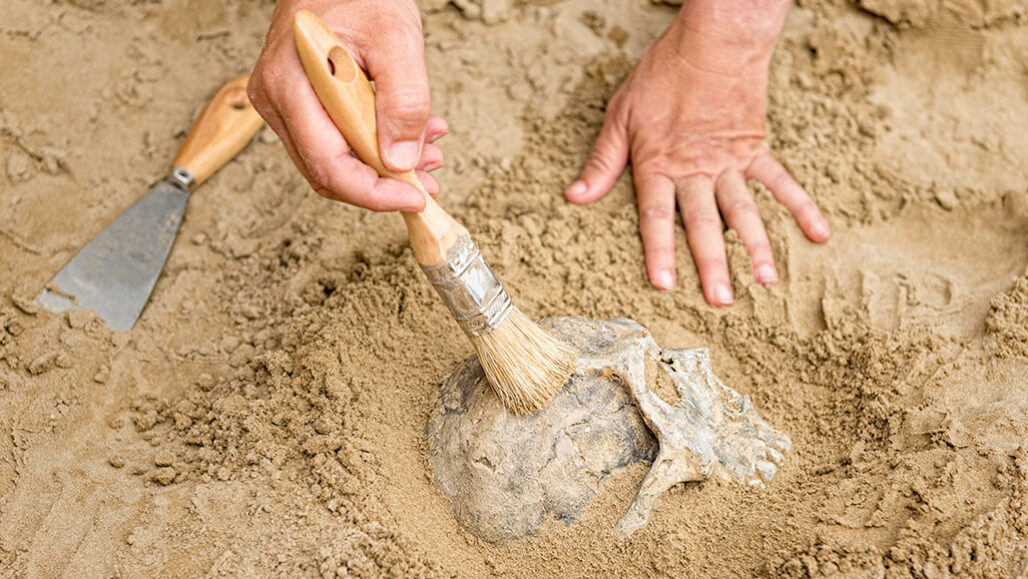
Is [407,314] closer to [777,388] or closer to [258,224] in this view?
[258,224]

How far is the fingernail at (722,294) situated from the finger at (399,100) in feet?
4.11

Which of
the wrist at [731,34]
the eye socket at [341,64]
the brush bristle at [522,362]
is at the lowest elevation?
the brush bristle at [522,362]

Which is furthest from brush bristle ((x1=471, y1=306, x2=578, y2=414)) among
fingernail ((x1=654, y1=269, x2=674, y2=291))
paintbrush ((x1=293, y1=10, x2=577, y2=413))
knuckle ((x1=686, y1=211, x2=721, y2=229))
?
knuckle ((x1=686, y1=211, x2=721, y2=229))

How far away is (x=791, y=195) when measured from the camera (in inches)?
113

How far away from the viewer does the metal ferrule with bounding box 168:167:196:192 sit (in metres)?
2.95

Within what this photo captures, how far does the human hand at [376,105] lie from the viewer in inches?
68.1

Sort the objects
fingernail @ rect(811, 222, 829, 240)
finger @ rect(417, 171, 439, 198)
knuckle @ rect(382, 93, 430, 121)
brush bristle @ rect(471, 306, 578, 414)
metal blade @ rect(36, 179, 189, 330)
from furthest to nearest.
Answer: fingernail @ rect(811, 222, 829, 240) < metal blade @ rect(36, 179, 189, 330) < finger @ rect(417, 171, 439, 198) < brush bristle @ rect(471, 306, 578, 414) < knuckle @ rect(382, 93, 430, 121)

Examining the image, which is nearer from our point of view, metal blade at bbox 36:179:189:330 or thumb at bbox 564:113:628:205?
metal blade at bbox 36:179:189:330

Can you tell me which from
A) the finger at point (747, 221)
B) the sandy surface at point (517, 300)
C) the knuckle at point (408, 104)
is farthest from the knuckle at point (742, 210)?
the knuckle at point (408, 104)

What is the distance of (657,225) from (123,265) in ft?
5.96

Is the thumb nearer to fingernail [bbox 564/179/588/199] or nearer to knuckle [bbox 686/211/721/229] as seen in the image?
fingernail [bbox 564/179/588/199]

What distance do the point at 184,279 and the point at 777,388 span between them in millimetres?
2001

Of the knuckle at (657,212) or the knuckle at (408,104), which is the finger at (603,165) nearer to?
the knuckle at (657,212)

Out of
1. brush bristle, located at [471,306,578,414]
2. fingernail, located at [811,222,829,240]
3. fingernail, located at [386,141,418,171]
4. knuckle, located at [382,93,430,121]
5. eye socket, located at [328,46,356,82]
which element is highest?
eye socket, located at [328,46,356,82]
